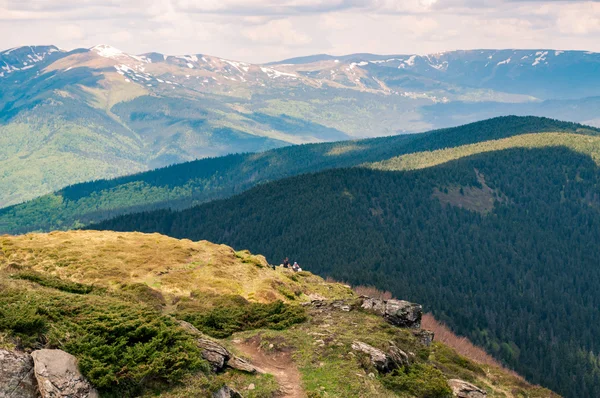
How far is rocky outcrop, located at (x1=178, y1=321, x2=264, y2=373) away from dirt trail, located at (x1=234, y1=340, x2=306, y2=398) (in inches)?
72.7

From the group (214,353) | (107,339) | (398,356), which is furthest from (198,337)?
(398,356)

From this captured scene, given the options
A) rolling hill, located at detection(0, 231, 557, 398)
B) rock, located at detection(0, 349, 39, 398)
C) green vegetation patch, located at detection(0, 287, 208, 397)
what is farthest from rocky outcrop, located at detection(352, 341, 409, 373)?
rock, located at detection(0, 349, 39, 398)

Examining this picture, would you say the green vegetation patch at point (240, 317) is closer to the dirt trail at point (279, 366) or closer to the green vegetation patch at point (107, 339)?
the dirt trail at point (279, 366)

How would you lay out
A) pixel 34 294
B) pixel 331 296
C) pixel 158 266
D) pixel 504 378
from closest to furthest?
pixel 34 294 → pixel 504 378 → pixel 158 266 → pixel 331 296

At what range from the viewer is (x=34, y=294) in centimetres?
4281

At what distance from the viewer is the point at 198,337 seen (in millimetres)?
43125

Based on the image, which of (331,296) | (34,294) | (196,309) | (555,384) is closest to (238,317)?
(196,309)

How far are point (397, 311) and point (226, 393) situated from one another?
30440 millimetres

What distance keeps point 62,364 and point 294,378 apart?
16.3 metres

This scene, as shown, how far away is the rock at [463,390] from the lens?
160ft

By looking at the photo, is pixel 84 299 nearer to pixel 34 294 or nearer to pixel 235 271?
pixel 34 294

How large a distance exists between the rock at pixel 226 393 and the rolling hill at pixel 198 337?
0.08 meters

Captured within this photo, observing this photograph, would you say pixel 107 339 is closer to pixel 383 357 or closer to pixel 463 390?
pixel 383 357

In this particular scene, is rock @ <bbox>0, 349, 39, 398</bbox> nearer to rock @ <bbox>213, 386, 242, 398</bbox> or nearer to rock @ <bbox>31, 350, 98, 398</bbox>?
rock @ <bbox>31, 350, 98, 398</bbox>
